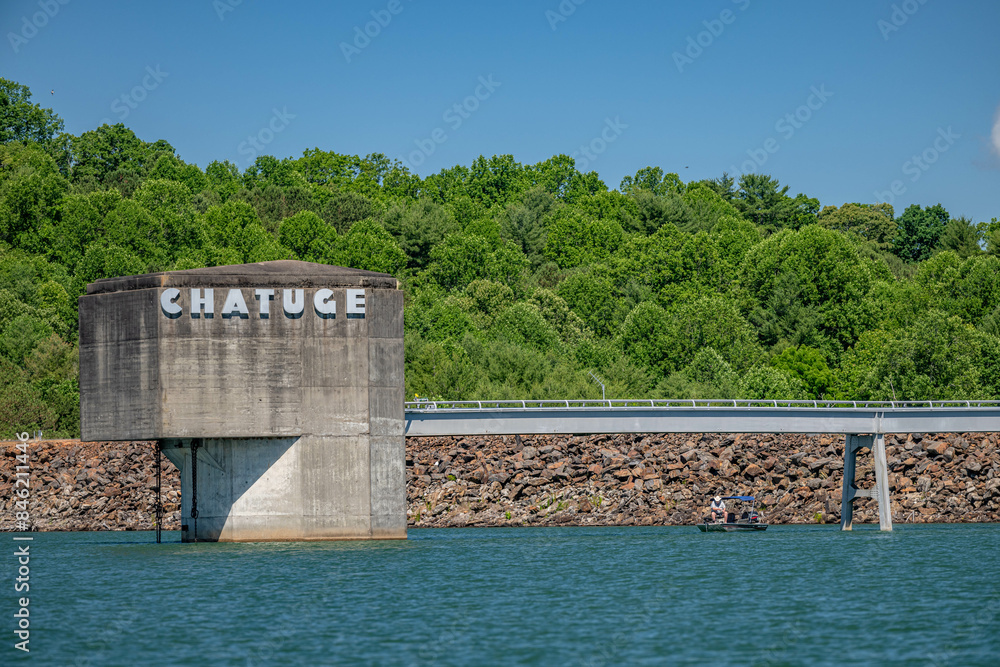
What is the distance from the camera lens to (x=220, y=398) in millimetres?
63500

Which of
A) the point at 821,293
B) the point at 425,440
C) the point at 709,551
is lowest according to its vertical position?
the point at 709,551

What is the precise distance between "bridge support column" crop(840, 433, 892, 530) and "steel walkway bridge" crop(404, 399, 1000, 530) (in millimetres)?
63

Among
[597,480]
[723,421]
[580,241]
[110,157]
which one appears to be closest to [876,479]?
[723,421]

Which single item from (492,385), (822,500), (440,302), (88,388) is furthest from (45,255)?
(822,500)

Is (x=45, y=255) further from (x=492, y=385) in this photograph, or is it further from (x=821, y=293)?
(x=821, y=293)

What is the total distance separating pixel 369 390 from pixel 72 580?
1721cm

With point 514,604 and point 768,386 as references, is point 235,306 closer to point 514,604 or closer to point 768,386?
point 514,604

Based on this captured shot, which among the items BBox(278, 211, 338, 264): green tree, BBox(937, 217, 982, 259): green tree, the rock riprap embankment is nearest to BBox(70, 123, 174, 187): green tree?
BBox(278, 211, 338, 264): green tree

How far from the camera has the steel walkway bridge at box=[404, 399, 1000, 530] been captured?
71812 millimetres

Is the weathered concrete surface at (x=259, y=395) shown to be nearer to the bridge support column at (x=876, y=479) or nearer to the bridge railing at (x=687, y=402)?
the bridge railing at (x=687, y=402)

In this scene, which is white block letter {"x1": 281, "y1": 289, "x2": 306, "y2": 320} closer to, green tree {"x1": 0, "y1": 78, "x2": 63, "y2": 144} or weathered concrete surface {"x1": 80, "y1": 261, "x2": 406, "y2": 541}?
weathered concrete surface {"x1": 80, "y1": 261, "x2": 406, "y2": 541}

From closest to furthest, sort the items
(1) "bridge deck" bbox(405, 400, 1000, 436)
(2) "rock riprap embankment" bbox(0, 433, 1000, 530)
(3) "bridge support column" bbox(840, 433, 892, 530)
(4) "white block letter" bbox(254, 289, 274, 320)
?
(4) "white block letter" bbox(254, 289, 274, 320) → (1) "bridge deck" bbox(405, 400, 1000, 436) → (3) "bridge support column" bbox(840, 433, 892, 530) → (2) "rock riprap embankment" bbox(0, 433, 1000, 530)

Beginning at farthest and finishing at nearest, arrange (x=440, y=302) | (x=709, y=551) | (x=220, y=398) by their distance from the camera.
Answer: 1. (x=440, y=302)
2. (x=709, y=551)
3. (x=220, y=398)

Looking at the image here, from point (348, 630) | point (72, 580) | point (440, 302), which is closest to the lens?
point (348, 630)
